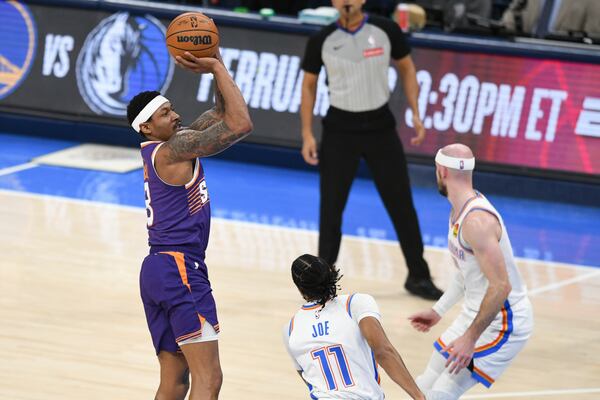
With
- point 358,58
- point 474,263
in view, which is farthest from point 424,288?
point 474,263

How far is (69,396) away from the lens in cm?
733

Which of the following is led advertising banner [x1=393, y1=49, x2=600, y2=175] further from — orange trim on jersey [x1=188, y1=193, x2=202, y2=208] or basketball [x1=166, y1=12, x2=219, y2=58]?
orange trim on jersey [x1=188, y1=193, x2=202, y2=208]

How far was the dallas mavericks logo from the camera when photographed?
46.1 ft

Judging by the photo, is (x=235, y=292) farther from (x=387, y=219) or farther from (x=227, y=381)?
(x=387, y=219)

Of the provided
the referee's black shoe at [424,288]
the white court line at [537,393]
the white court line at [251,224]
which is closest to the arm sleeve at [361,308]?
the white court line at [537,393]

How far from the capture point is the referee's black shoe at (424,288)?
9.52 m

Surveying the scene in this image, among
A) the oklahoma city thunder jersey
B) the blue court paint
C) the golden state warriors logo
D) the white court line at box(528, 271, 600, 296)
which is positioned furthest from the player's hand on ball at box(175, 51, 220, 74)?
the golden state warriors logo

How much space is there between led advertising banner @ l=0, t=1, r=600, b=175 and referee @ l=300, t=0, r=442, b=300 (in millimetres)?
3496

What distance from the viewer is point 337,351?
18.1ft

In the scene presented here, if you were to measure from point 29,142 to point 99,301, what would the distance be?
234 inches

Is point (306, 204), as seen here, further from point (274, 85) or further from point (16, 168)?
point (16, 168)

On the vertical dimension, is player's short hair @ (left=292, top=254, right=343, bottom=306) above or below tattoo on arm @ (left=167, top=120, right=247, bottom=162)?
below

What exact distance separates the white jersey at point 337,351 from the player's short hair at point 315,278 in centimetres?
6

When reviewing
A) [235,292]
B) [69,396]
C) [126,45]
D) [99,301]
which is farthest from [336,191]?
[126,45]
